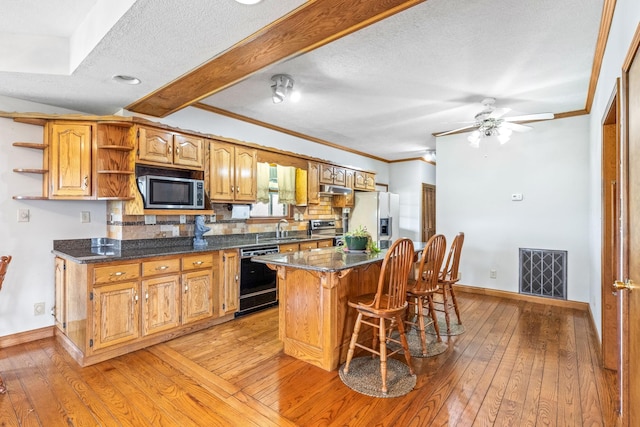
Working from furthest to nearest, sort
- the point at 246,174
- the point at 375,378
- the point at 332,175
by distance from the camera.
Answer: the point at 332,175
the point at 246,174
the point at 375,378

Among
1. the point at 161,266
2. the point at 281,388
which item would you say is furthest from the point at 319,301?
the point at 161,266

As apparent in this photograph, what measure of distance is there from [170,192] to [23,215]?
4.29 ft

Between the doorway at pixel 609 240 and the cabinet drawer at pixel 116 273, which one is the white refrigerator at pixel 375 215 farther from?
the cabinet drawer at pixel 116 273

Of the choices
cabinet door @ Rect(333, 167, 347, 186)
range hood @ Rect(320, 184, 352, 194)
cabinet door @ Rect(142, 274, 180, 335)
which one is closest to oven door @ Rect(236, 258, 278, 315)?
cabinet door @ Rect(142, 274, 180, 335)

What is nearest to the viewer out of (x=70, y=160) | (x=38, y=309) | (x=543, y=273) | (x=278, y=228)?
(x=70, y=160)

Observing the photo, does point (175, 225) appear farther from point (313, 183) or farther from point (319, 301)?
point (313, 183)

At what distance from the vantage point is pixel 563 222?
433cm

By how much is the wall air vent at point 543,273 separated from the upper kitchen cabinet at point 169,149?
4.55 meters

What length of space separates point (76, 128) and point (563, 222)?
5.76 m

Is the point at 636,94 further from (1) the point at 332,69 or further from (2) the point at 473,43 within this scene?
(1) the point at 332,69

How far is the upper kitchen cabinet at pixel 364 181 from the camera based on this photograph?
618cm

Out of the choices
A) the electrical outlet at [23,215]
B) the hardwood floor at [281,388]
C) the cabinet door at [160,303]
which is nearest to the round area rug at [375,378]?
the hardwood floor at [281,388]

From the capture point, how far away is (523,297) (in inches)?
180

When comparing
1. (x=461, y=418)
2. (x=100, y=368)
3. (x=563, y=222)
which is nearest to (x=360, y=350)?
(x=461, y=418)
